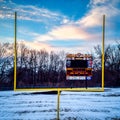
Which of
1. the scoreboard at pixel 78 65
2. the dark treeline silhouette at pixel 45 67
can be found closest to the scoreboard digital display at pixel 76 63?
the scoreboard at pixel 78 65

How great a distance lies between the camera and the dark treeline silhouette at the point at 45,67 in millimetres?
9352

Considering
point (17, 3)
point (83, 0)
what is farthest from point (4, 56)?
point (83, 0)

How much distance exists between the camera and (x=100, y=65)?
9867mm

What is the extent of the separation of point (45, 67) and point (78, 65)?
118 centimetres

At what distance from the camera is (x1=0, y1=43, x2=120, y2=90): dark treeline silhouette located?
30.7ft

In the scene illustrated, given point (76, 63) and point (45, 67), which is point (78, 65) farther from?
point (45, 67)

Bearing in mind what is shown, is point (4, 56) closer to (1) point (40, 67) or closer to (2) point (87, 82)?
(1) point (40, 67)

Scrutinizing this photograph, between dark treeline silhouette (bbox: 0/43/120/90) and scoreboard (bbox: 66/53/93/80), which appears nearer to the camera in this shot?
scoreboard (bbox: 66/53/93/80)

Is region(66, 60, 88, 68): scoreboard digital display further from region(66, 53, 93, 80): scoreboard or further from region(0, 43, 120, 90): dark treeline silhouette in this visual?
region(0, 43, 120, 90): dark treeline silhouette

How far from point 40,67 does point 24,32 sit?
135 cm

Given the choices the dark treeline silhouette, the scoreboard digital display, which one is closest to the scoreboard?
the scoreboard digital display

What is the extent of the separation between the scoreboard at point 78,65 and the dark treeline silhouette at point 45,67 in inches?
7.0

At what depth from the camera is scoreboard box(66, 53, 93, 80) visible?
9.19 metres

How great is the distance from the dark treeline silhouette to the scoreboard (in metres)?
0.18
